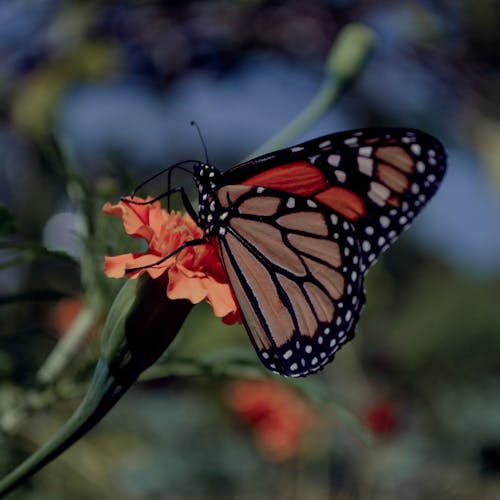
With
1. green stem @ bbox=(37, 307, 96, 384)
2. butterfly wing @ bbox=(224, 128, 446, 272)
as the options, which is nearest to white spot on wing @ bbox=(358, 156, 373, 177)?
butterfly wing @ bbox=(224, 128, 446, 272)

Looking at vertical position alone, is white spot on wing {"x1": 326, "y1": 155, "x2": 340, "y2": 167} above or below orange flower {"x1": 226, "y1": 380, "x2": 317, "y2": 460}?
above

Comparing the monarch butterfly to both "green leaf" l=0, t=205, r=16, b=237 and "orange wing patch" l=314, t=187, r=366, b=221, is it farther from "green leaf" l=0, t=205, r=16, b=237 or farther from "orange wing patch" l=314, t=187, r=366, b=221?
"green leaf" l=0, t=205, r=16, b=237

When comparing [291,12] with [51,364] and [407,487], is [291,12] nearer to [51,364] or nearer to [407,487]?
[407,487]

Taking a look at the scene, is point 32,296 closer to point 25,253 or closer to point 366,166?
point 25,253

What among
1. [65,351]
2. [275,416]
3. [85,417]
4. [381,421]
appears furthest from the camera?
[275,416]

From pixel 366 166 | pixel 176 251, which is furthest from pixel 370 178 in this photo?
pixel 176 251

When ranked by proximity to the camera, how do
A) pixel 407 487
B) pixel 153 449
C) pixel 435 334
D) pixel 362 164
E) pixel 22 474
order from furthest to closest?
pixel 435 334 → pixel 153 449 → pixel 407 487 → pixel 362 164 → pixel 22 474

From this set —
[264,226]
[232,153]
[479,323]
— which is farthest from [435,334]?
[264,226]
